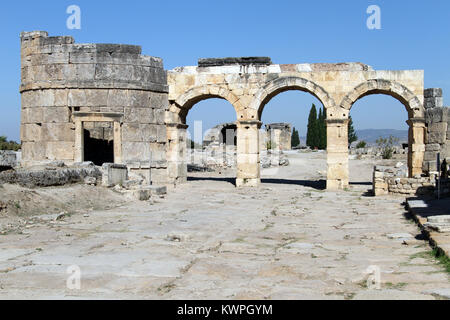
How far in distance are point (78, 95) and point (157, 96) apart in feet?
8.36

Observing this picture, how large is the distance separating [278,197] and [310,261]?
8.46m

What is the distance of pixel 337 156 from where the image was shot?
16.4 meters

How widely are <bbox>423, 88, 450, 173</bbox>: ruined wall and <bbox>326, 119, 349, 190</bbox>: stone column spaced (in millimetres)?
2474

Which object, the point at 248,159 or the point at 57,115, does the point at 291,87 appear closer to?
the point at 248,159

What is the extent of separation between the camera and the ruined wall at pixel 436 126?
15375mm

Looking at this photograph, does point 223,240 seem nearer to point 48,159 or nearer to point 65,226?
point 65,226

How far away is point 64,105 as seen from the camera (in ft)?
52.1

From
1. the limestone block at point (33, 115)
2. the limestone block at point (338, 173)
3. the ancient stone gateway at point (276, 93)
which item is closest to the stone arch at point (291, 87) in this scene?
the ancient stone gateway at point (276, 93)

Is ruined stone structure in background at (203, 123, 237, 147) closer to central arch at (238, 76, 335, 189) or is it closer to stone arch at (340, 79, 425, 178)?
central arch at (238, 76, 335, 189)

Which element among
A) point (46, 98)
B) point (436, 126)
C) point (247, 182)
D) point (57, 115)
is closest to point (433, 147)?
point (436, 126)

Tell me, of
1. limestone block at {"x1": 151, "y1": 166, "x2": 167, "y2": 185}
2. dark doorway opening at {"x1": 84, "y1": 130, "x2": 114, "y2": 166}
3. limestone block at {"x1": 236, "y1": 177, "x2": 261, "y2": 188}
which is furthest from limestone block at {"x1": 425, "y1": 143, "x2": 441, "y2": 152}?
dark doorway opening at {"x1": 84, "y1": 130, "x2": 114, "y2": 166}

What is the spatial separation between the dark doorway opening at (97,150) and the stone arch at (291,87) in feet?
18.1

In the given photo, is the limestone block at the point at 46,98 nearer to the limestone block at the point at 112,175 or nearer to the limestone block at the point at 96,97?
the limestone block at the point at 96,97
